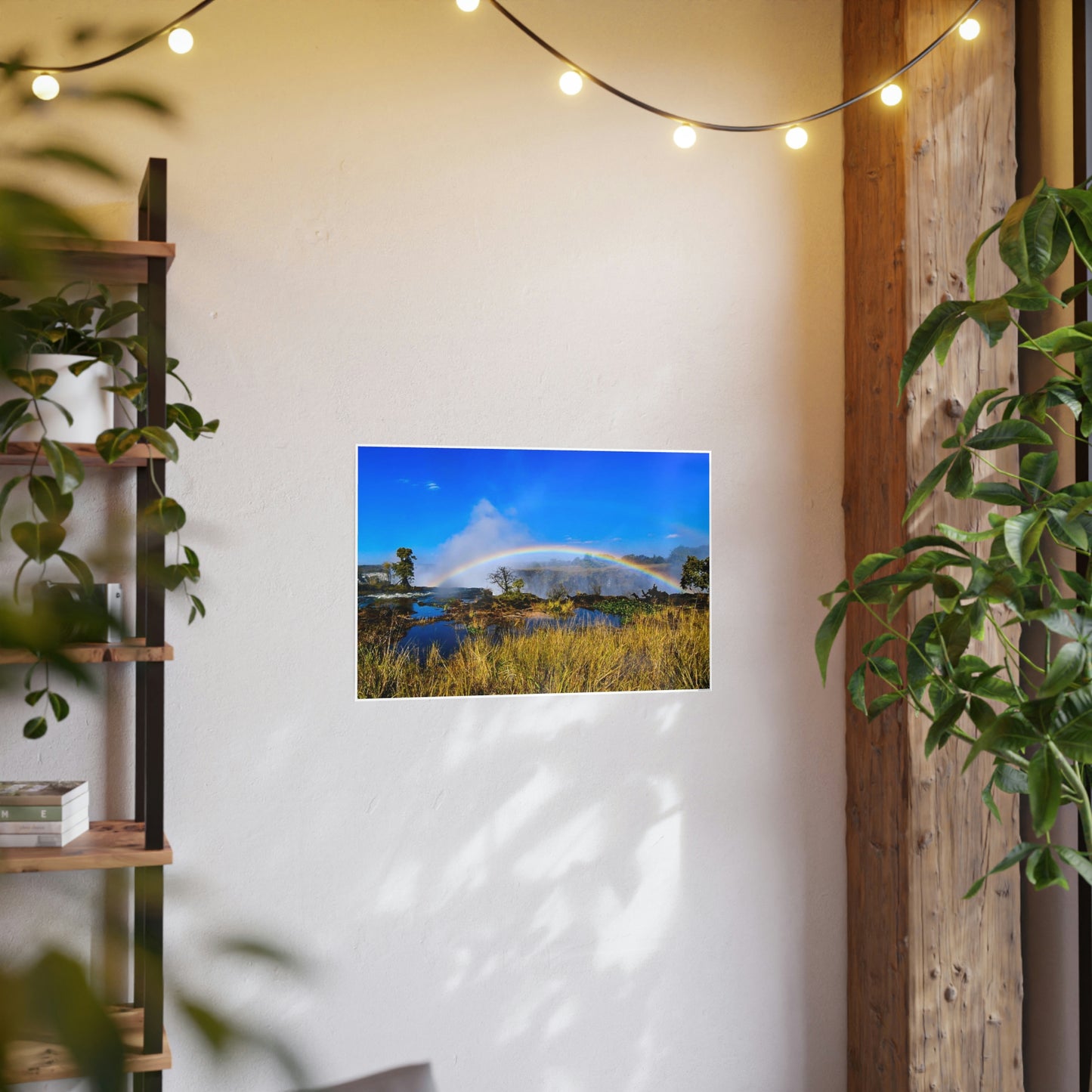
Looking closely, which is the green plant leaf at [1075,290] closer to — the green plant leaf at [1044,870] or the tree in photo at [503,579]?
the green plant leaf at [1044,870]

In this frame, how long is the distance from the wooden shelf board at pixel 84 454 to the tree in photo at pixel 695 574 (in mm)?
1466

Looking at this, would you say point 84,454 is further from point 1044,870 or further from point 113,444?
point 1044,870

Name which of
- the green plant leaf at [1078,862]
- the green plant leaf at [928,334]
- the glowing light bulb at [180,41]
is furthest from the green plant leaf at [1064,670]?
the glowing light bulb at [180,41]

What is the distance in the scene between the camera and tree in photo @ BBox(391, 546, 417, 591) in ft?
9.21

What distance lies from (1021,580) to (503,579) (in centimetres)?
132

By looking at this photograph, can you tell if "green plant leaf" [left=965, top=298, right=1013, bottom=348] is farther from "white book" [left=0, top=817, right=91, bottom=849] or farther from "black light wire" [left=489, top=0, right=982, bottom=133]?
"white book" [left=0, top=817, right=91, bottom=849]

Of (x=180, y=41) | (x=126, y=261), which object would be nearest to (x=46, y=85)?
(x=126, y=261)

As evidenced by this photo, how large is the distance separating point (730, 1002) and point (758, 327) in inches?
77.4

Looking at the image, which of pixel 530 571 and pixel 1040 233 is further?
pixel 530 571

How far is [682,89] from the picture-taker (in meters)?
3.04

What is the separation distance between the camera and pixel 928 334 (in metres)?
2.18

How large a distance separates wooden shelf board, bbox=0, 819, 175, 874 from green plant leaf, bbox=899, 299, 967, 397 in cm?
181

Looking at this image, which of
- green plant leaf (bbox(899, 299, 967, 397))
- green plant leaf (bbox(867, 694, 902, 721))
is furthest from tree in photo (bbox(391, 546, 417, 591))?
green plant leaf (bbox(899, 299, 967, 397))

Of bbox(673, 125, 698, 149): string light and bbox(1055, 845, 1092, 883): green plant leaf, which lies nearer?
bbox(1055, 845, 1092, 883): green plant leaf
